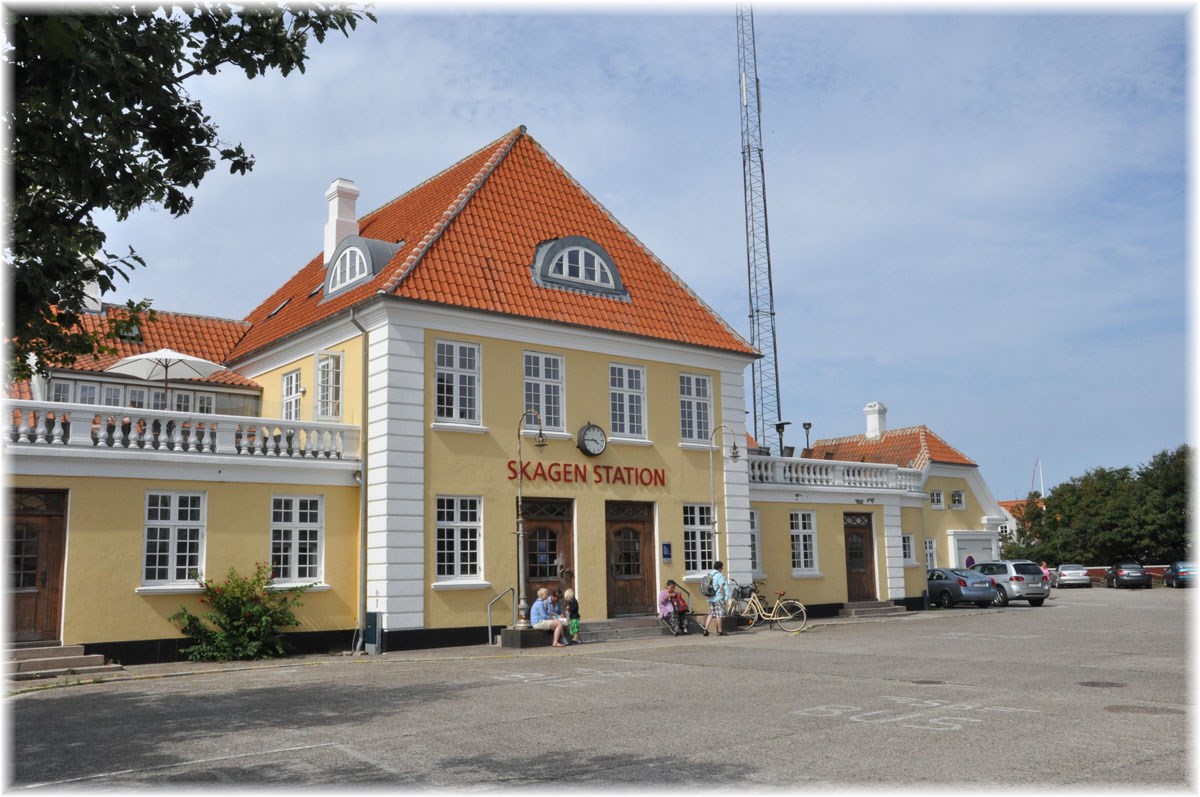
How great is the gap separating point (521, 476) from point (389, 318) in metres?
4.30

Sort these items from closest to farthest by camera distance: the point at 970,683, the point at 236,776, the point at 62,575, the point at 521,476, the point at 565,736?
the point at 236,776
the point at 565,736
the point at 970,683
the point at 62,575
the point at 521,476

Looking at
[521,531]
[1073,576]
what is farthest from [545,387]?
[1073,576]

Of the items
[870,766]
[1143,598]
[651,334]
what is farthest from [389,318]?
[1143,598]

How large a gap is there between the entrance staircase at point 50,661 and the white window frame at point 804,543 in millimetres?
17811

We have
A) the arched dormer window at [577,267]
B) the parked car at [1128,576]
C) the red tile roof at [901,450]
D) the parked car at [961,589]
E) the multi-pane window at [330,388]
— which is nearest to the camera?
the multi-pane window at [330,388]

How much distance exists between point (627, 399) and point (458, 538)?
5570mm

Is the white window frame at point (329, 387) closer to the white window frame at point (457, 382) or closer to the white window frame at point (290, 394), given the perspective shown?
the white window frame at point (290, 394)

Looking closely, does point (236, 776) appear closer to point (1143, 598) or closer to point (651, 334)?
point (651, 334)

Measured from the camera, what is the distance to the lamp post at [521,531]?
20469 millimetres

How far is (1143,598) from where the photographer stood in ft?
134

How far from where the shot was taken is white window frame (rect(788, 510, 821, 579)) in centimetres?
2911

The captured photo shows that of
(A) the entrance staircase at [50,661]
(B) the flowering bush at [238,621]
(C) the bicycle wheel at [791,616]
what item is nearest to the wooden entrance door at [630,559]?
(C) the bicycle wheel at [791,616]

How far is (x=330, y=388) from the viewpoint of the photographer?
74.0ft

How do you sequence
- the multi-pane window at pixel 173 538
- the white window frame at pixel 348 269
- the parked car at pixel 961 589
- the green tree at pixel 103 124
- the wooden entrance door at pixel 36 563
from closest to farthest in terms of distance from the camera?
the green tree at pixel 103 124 → the wooden entrance door at pixel 36 563 → the multi-pane window at pixel 173 538 → the white window frame at pixel 348 269 → the parked car at pixel 961 589
